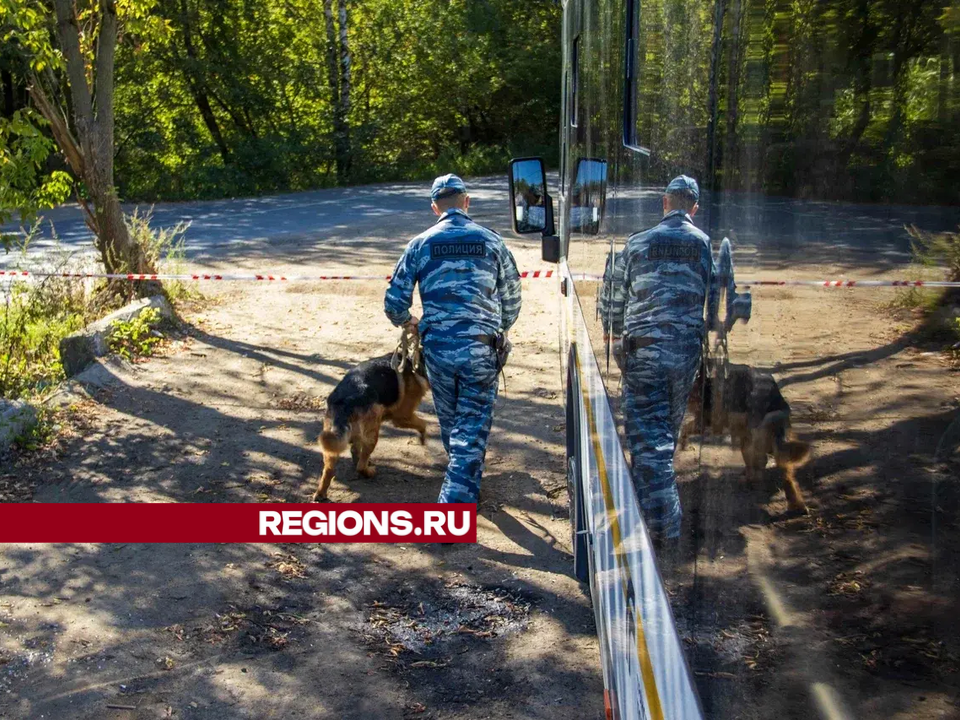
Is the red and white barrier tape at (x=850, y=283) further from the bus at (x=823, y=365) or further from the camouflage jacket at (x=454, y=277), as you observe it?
the camouflage jacket at (x=454, y=277)

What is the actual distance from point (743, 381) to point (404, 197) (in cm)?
2239

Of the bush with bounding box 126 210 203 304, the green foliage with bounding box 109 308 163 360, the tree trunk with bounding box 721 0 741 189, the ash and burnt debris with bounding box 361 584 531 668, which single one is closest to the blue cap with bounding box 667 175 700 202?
the tree trunk with bounding box 721 0 741 189

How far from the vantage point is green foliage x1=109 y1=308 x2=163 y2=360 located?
9828mm

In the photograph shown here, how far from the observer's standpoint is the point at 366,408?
21.8 ft

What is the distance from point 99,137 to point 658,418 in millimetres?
10140

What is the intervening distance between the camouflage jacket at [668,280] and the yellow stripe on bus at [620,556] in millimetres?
466

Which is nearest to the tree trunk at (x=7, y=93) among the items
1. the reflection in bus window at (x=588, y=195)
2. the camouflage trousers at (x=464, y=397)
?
the camouflage trousers at (x=464, y=397)

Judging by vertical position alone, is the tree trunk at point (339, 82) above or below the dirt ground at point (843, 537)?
above

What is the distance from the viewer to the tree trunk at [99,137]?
10414 mm

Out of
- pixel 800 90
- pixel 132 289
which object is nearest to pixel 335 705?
pixel 800 90

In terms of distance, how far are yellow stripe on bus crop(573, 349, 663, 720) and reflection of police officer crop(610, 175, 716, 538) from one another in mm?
218

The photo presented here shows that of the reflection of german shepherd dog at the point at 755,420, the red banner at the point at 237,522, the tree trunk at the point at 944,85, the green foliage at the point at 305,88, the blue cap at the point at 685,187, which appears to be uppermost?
the green foliage at the point at 305,88

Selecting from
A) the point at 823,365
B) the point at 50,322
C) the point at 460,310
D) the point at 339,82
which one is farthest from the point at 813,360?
the point at 339,82

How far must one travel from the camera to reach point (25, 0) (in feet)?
26.5
